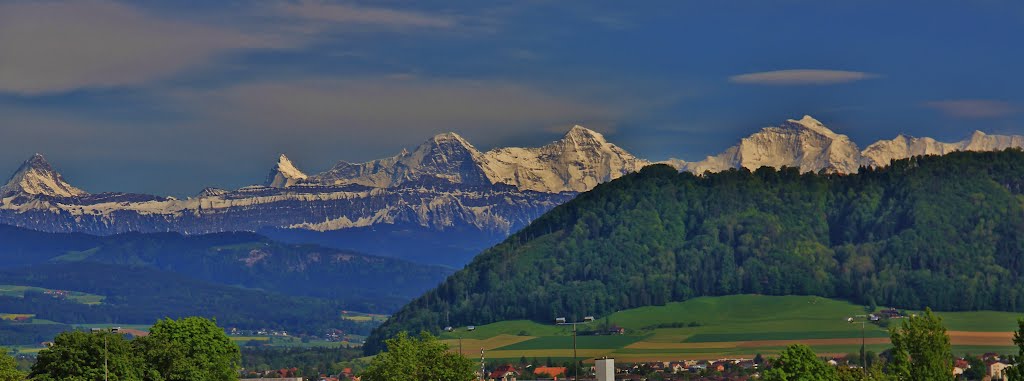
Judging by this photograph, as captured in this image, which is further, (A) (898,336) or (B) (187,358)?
(B) (187,358)

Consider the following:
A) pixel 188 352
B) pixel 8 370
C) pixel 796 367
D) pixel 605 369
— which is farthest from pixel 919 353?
pixel 8 370

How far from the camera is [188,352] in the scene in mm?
184625

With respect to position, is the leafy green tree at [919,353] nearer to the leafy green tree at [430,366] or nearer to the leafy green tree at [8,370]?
the leafy green tree at [430,366]

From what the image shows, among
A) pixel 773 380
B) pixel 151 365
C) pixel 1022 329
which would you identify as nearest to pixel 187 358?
pixel 151 365

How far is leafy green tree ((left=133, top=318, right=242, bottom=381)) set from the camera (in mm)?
175000

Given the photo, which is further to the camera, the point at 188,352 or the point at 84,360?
the point at 188,352

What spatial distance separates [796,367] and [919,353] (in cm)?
1918

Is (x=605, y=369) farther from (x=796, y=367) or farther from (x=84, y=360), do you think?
(x=84, y=360)

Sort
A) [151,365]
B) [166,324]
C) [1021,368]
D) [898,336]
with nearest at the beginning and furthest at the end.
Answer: [1021,368] < [898,336] < [151,365] < [166,324]

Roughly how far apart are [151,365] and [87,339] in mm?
11402

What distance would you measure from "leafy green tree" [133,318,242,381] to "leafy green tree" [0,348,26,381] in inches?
492

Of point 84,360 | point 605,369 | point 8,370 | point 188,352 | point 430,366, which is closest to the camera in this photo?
point 605,369

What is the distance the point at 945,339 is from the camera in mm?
162500

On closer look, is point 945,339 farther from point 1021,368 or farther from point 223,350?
point 223,350
